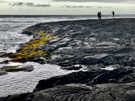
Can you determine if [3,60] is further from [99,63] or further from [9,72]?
[99,63]

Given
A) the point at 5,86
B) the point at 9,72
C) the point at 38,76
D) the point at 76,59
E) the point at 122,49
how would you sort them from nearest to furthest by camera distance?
the point at 5,86 < the point at 38,76 < the point at 9,72 < the point at 76,59 < the point at 122,49

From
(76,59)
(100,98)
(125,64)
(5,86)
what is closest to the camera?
(100,98)

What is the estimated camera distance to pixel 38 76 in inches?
394

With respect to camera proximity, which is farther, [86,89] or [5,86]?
[5,86]

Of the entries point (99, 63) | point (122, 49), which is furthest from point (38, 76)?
point (122, 49)


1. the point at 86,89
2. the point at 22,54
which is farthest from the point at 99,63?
the point at 22,54

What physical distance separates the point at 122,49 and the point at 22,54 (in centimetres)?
809

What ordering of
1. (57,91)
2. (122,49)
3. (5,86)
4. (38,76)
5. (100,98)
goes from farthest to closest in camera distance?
(122,49) → (38,76) → (5,86) → (57,91) → (100,98)

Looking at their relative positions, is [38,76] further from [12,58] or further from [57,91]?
[12,58]

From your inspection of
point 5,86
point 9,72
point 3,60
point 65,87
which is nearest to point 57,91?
point 65,87

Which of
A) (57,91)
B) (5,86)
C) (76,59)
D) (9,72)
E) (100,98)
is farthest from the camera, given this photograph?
(76,59)

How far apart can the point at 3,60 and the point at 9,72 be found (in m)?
3.10

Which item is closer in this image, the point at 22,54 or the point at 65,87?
the point at 65,87

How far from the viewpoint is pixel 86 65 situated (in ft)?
39.4
